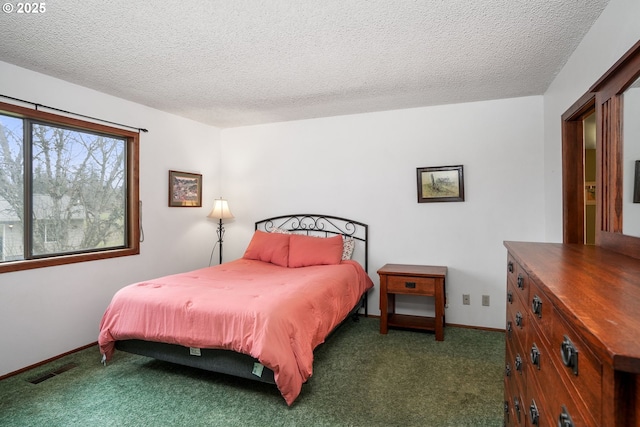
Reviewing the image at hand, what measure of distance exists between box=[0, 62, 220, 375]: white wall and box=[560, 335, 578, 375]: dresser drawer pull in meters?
3.41

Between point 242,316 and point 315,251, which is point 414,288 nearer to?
point 315,251

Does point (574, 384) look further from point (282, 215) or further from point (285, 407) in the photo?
point (282, 215)

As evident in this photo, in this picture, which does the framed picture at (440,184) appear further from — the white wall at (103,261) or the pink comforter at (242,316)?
the white wall at (103,261)

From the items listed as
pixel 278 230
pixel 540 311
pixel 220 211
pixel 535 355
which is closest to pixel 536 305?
pixel 540 311

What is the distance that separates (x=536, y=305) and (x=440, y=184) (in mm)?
2799

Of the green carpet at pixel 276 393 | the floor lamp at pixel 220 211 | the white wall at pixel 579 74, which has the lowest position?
the green carpet at pixel 276 393

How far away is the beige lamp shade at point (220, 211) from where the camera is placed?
4445 millimetres

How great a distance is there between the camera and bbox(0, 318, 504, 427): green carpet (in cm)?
209

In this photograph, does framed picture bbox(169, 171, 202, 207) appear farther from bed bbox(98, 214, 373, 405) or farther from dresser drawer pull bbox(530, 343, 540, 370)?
dresser drawer pull bbox(530, 343, 540, 370)

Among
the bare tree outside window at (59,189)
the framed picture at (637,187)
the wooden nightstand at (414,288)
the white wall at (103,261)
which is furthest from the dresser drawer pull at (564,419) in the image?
the bare tree outside window at (59,189)

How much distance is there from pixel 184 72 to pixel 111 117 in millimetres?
1114

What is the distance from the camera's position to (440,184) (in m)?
3.80

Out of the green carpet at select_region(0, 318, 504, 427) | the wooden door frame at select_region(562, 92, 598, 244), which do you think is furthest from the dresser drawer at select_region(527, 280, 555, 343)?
the wooden door frame at select_region(562, 92, 598, 244)

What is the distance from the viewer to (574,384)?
0.76 meters
